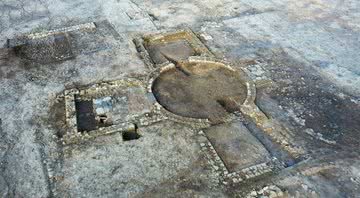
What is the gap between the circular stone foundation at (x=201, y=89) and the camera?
9445 millimetres

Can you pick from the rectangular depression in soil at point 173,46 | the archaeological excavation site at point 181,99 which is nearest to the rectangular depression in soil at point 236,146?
the archaeological excavation site at point 181,99

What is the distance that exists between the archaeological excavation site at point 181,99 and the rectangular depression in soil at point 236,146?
0.10ft

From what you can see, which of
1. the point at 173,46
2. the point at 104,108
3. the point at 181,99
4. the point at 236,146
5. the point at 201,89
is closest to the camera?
the point at 236,146

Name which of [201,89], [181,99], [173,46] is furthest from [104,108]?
[173,46]

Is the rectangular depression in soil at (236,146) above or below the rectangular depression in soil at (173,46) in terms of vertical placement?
above

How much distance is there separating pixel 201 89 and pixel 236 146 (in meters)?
2.37

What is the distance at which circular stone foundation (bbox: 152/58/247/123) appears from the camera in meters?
9.45

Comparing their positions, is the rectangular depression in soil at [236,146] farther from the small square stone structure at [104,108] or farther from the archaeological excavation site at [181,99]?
the small square stone structure at [104,108]

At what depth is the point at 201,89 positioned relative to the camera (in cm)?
1016

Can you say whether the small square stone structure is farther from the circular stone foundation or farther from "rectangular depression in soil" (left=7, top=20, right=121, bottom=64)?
"rectangular depression in soil" (left=7, top=20, right=121, bottom=64)

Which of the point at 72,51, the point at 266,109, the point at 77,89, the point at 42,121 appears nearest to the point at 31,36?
the point at 72,51

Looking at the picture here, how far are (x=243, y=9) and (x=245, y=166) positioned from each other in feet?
25.8

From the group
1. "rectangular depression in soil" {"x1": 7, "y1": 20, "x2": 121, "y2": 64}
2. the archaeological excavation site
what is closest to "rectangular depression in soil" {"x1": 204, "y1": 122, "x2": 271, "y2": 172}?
the archaeological excavation site

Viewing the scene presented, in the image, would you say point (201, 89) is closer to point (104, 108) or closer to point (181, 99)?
point (181, 99)
